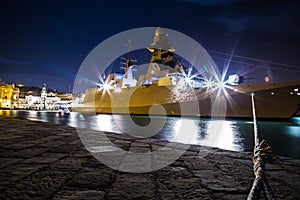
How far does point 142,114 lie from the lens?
107ft

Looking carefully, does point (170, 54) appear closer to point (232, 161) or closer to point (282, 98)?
point (282, 98)

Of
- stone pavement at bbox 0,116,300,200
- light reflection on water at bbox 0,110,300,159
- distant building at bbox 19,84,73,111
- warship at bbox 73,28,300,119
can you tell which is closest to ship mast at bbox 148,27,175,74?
warship at bbox 73,28,300,119

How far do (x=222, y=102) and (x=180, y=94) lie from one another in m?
5.63

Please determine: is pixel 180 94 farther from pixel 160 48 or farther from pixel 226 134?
pixel 226 134

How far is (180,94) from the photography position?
26219mm

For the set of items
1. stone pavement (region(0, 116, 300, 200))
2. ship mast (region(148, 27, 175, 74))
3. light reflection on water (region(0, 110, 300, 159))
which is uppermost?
ship mast (region(148, 27, 175, 74))

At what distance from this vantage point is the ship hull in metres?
19.9

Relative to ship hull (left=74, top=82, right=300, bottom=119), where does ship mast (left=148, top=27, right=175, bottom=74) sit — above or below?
above

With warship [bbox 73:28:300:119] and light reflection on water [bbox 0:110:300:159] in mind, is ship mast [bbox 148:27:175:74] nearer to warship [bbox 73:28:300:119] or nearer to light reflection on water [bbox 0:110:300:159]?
warship [bbox 73:28:300:119]

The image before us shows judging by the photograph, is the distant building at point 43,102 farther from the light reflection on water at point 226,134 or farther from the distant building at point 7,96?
the light reflection on water at point 226,134

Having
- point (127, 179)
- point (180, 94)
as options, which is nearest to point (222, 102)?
point (180, 94)

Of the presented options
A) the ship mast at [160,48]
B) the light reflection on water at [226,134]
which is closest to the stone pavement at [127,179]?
the light reflection on water at [226,134]

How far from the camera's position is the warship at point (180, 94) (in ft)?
67.2

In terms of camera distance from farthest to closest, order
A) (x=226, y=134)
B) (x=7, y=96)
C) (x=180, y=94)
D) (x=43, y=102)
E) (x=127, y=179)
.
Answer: (x=43, y=102), (x=7, y=96), (x=180, y=94), (x=226, y=134), (x=127, y=179)
